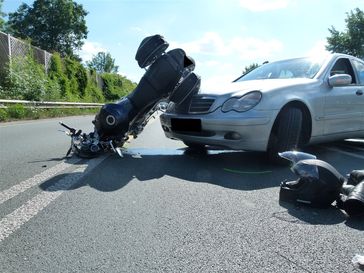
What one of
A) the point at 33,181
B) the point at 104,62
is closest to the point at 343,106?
the point at 33,181

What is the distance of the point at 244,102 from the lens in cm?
524

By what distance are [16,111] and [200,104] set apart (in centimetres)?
1240

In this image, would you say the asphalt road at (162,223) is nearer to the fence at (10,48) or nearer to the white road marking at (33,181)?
the white road marking at (33,181)

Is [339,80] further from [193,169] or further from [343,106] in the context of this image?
[193,169]

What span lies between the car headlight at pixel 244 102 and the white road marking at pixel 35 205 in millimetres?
1830

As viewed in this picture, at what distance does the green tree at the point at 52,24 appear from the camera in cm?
6944

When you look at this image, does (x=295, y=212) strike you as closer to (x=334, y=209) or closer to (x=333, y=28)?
(x=334, y=209)

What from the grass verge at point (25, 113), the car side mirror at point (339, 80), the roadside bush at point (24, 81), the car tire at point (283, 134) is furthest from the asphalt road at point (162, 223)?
the roadside bush at point (24, 81)

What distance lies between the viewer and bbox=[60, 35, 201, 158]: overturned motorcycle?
5609mm

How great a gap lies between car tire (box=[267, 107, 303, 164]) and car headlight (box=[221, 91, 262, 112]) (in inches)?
15.4

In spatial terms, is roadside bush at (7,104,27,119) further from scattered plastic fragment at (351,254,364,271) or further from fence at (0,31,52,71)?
scattered plastic fragment at (351,254,364,271)

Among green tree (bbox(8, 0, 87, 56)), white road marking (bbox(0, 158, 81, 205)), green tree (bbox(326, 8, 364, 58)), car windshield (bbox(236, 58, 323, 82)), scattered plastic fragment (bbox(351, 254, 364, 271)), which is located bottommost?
scattered plastic fragment (bbox(351, 254, 364, 271))

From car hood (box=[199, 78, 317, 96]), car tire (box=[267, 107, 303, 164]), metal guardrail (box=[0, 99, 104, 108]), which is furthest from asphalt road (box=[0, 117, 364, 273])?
metal guardrail (box=[0, 99, 104, 108])

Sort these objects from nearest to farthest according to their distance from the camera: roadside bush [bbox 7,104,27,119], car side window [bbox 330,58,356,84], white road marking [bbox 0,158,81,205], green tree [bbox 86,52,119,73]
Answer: white road marking [bbox 0,158,81,205] < car side window [bbox 330,58,356,84] < roadside bush [bbox 7,104,27,119] < green tree [bbox 86,52,119,73]
